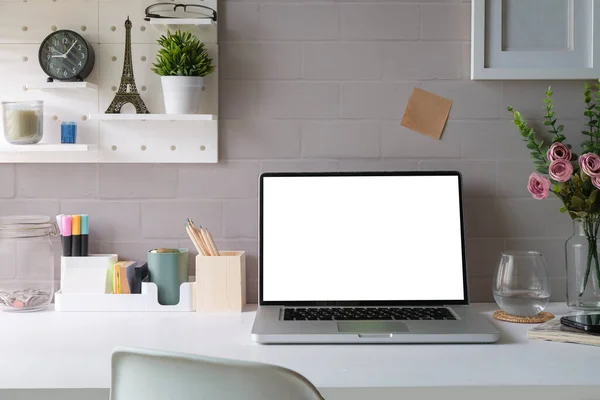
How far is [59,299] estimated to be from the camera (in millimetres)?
1695

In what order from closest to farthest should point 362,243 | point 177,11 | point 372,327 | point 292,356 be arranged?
point 292,356 < point 372,327 < point 362,243 < point 177,11

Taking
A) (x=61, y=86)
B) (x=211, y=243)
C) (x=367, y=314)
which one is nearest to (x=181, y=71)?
(x=61, y=86)

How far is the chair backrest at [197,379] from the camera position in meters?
0.93

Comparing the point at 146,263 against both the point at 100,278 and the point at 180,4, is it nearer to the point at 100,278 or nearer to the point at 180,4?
the point at 100,278

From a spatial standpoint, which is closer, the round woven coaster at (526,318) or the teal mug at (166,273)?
the round woven coaster at (526,318)

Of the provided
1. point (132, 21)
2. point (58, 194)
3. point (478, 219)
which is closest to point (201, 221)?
point (58, 194)

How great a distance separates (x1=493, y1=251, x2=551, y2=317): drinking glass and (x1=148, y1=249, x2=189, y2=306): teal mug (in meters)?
0.71

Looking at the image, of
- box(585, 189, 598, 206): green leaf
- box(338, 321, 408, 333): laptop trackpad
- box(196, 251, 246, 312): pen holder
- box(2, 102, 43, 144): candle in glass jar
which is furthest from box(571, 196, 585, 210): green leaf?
box(2, 102, 43, 144): candle in glass jar

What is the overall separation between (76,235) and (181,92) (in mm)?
410

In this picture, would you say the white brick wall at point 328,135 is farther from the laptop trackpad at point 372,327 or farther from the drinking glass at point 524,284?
the laptop trackpad at point 372,327

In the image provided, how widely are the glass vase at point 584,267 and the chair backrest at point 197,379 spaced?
3.27ft

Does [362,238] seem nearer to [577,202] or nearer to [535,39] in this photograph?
[577,202]

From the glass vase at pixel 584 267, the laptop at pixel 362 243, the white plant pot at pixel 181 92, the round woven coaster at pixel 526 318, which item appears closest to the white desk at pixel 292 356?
the round woven coaster at pixel 526 318

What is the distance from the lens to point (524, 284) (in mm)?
1587
